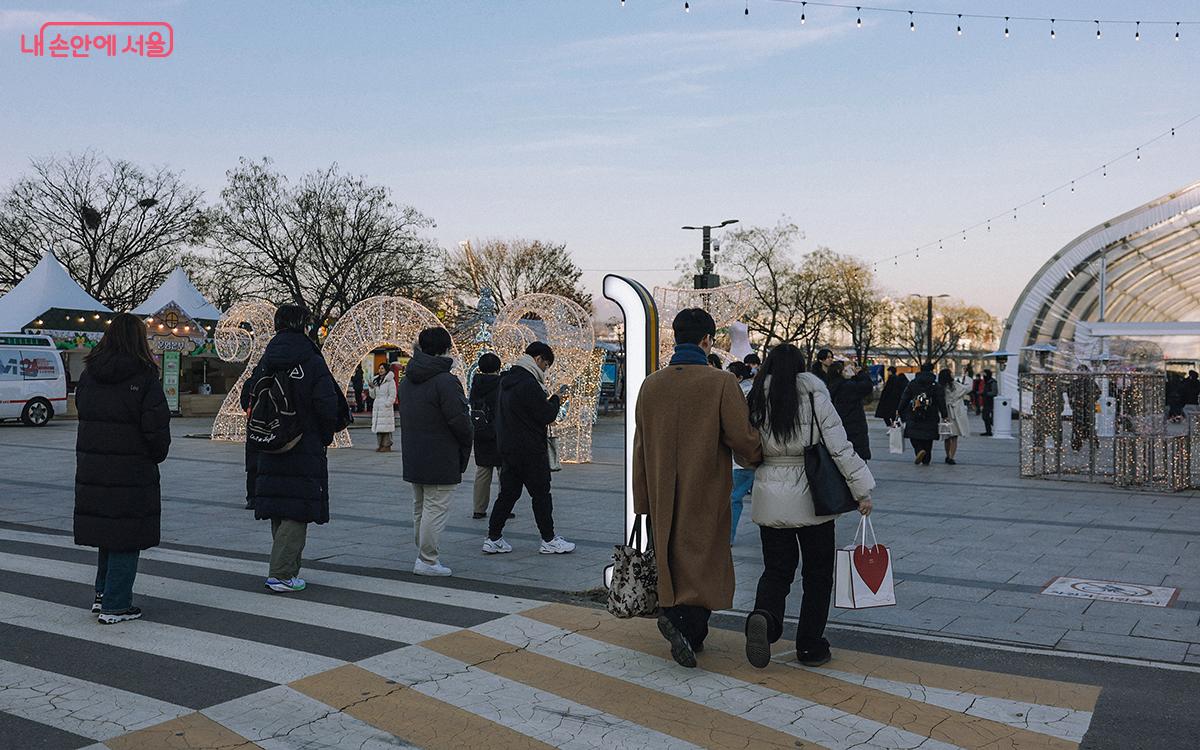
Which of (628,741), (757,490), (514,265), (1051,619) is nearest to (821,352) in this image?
(1051,619)

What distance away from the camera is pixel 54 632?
5.68 m

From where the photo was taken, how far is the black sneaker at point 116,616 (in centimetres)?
587

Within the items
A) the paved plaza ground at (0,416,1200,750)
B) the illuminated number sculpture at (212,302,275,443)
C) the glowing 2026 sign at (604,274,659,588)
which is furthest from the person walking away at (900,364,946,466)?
the illuminated number sculpture at (212,302,275,443)

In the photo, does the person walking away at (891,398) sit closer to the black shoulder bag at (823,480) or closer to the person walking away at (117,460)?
the black shoulder bag at (823,480)

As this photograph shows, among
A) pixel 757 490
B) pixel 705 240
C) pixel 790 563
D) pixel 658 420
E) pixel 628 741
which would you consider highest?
pixel 705 240

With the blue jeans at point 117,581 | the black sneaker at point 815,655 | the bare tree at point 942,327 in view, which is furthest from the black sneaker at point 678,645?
the bare tree at point 942,327

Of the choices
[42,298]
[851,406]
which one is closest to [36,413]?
[42,298]

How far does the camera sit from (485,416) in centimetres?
1021

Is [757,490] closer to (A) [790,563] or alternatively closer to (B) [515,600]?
(A) [790,563]

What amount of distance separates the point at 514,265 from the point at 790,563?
45.0 metres

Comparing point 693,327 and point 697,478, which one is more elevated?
point 693,327

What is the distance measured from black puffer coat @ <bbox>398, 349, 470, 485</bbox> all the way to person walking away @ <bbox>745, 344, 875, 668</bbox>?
2.81m

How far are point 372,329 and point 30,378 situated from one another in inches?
497

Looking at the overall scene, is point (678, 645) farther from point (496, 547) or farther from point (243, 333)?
point (243, 333)
